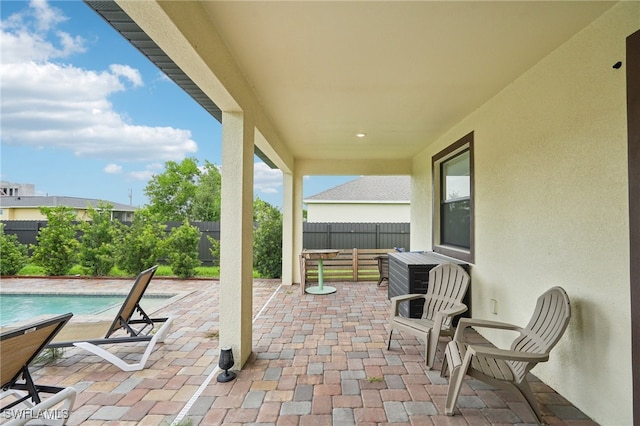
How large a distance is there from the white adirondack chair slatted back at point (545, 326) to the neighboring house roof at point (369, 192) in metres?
11.5

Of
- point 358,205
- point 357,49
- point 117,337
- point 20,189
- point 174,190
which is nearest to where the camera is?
point 357,49

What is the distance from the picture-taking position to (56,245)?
7.54 metres

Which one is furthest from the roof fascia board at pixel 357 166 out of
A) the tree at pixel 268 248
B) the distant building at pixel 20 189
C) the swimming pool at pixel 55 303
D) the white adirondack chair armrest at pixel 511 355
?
the distant building at pixel 20 189

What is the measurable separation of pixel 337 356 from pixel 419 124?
3243 mm

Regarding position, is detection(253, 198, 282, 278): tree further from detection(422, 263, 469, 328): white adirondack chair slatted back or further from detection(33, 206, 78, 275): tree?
detection(33, 206, 78, 275): tree

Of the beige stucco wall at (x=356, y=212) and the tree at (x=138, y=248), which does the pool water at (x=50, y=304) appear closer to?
the tree at (x=138, y=248)

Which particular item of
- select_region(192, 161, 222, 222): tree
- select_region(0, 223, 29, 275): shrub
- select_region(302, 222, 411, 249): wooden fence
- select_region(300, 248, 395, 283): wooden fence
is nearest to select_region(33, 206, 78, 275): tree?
select_region(0, 223, 29, 275): shrub

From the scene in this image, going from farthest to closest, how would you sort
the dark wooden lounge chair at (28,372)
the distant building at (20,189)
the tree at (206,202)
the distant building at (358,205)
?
the tree at (206,202) → the distant building at (20,189) → the distant building at (358,205) → the dark wooden lounge chair at (28,372)

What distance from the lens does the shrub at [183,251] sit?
7430mm

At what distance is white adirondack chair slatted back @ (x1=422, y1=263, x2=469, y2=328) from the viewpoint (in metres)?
3.39

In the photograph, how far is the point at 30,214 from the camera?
16.9 meters

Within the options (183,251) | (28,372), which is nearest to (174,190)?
(183,251)

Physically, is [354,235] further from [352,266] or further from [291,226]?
[291,226]

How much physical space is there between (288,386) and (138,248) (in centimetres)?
643
